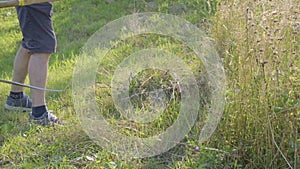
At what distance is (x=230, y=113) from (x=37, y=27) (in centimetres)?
150

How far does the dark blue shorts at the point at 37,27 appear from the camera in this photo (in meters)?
3.73

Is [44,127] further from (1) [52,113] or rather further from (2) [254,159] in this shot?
(2) [254,159]

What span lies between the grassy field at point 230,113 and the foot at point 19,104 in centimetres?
9

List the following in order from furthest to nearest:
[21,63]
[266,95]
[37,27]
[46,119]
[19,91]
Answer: [19,91], [21,63], [46,119], [37,27], [266,95]

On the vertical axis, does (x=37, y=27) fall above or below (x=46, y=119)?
above

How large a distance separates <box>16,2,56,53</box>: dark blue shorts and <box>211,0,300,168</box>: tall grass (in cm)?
136

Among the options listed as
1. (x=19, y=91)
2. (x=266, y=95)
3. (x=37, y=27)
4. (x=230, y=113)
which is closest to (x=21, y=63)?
(x=19, y=91)

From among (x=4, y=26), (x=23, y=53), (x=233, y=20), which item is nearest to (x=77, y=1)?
(x=4, y=26)

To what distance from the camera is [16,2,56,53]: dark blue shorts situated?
12.2ft

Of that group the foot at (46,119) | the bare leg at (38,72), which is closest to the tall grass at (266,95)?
the foot at (46,119)

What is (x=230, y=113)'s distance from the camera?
316cm

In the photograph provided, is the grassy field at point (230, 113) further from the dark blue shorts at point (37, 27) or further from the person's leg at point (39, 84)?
the dark blue shorts at point (37, 27)

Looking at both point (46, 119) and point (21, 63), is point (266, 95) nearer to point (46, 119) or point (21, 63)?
point (46, 119)

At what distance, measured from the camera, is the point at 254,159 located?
303cm
